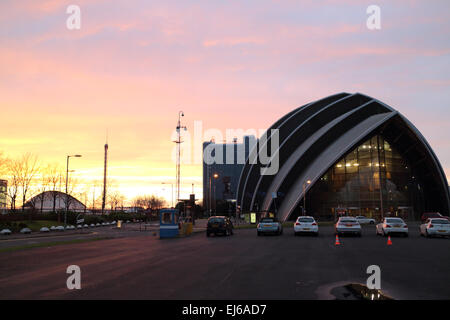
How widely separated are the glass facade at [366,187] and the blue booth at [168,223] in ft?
149

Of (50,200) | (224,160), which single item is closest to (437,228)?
(50,200)

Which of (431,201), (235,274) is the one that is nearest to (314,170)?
(431,201)

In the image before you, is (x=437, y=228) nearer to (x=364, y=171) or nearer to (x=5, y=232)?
(x=5, y=232)

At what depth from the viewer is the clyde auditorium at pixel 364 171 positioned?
7131cm

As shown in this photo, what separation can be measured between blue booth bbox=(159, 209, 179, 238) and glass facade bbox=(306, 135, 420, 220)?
45436mm

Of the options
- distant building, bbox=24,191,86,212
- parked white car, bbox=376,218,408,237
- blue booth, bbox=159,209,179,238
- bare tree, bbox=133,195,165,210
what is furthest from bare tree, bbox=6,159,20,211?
bare tree, bbox=133,195,165,210

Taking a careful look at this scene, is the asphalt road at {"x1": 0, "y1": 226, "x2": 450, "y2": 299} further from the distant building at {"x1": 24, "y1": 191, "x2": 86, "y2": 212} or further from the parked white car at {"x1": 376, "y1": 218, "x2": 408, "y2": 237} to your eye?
the distant building at {"x1": 24, "y1": 191, "x2": 86, "y2": 212}

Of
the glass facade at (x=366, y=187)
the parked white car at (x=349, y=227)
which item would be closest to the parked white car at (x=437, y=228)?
the parked white car at (x=349, y=227)

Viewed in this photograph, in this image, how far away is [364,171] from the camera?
72688 mm

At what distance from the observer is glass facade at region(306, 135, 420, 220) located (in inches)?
2820

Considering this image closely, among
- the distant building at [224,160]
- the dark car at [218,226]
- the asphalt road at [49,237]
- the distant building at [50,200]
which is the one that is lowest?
the asphalt road at [49,237]

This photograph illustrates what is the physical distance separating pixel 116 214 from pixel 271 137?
39.6 metres

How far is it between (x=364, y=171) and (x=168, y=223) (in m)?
51.3

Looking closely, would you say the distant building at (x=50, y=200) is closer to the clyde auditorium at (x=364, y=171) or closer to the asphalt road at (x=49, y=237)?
the asphalt road at (x=49, y=237)
